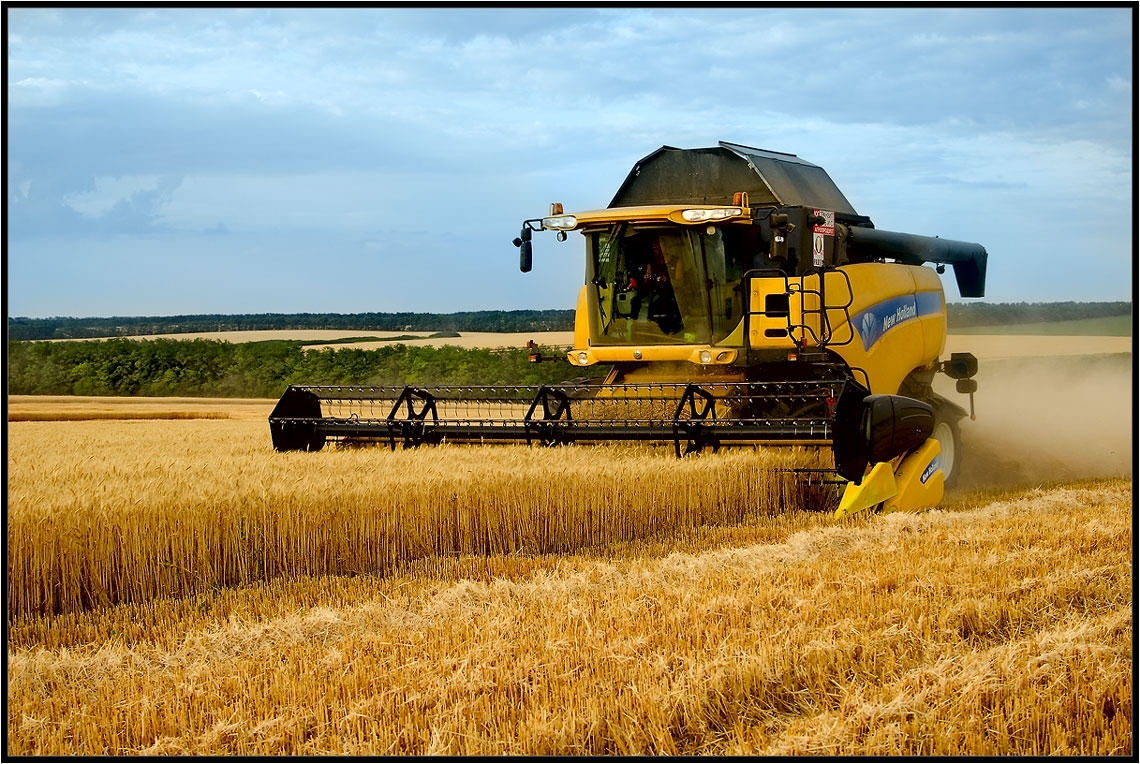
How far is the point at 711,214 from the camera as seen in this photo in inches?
360

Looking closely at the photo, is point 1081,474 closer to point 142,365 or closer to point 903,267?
point 903,267

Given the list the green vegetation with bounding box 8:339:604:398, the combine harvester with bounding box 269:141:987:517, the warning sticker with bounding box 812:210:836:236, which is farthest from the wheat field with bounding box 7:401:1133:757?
the green vegetation with bounding box 8:339:604:398

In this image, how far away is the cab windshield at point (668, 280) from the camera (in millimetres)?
9336

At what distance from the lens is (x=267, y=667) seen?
4.32 m

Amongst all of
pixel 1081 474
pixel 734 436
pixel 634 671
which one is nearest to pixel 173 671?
pixel 634 671

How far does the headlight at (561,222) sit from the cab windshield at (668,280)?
0.25 meters

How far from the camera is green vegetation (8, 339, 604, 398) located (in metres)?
25.3

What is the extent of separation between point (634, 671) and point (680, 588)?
140cm

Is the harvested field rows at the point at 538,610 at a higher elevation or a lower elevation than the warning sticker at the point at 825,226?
lower

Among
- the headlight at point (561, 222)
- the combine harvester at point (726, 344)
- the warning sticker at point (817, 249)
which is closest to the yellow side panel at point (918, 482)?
the combine harvester at point (726, 344)

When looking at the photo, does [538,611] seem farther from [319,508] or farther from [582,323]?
[582,323]

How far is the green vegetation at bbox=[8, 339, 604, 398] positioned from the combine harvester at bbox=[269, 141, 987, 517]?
14.5 metres

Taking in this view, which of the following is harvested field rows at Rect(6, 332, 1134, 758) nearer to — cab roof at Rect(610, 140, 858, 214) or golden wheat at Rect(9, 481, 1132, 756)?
golden wheat at Rect(9, 481, 1132, 756)

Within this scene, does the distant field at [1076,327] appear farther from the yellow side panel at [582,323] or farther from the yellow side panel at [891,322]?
the yellow side panel at [582,323]
